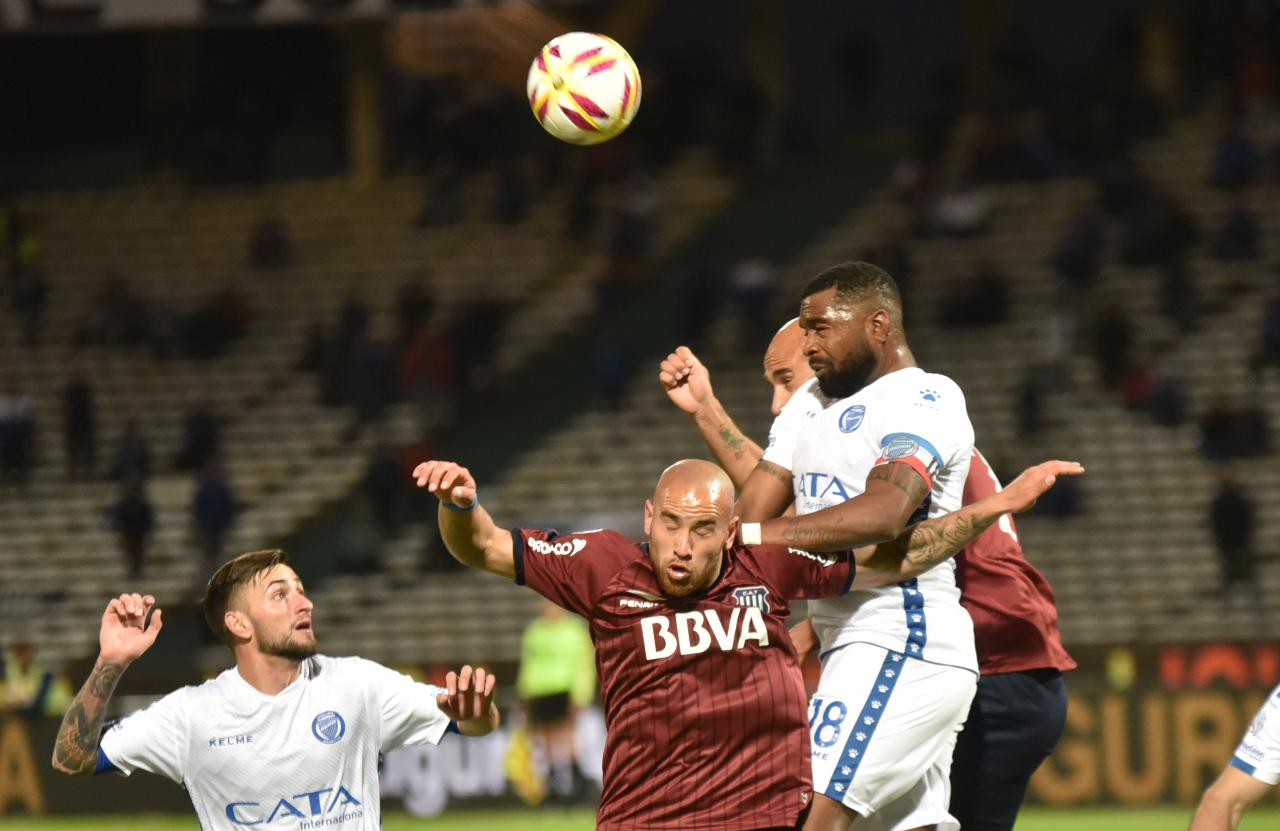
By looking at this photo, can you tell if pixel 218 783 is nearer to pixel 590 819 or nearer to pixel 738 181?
pixel 590 819

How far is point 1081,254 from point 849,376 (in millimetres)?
17658

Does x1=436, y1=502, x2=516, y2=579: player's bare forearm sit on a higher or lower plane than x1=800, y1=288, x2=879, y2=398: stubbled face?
lower

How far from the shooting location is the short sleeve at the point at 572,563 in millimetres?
5914

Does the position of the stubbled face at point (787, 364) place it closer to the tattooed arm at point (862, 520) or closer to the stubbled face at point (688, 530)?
the tattooed arm at point (862, 520)

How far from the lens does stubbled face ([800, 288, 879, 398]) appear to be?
6.31 metres

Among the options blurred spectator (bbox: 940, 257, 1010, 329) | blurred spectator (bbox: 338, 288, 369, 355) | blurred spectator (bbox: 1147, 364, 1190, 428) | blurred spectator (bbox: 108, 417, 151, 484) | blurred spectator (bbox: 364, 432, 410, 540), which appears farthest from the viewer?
blurred spectator (bbox: 338, 288, 369, 355)

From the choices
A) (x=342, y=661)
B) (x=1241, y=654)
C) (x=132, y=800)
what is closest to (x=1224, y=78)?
(x=1241, y=654)

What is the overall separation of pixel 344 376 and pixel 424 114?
19.1 ft

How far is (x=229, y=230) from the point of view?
29234 mm

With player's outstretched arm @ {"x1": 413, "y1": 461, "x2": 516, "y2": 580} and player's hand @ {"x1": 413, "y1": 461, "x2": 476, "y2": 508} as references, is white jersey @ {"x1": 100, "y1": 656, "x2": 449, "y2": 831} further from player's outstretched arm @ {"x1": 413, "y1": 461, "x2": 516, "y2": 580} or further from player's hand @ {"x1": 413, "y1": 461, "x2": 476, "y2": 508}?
player's hand @ {"x1": 413, "y1": 461, "x2": 476, "y2": 508}

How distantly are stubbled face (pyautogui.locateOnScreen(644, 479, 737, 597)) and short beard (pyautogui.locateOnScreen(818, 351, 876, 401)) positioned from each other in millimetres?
804

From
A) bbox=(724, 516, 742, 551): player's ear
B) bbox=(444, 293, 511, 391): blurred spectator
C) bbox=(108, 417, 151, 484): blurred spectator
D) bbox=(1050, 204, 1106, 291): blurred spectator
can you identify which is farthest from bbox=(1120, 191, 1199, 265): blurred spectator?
bbox=(724, 516, 742, 551): player's ear

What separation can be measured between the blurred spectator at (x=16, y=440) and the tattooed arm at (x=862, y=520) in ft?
67.7

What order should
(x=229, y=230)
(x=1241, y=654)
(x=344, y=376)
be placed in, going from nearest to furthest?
(x=1241, y=654) → (x=344, y=376) → (x=229, y=230)
